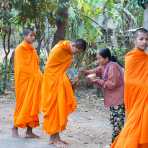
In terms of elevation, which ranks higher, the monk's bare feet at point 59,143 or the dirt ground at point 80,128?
the monk's bare feet at point 59,143

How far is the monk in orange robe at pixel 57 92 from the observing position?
8.22m

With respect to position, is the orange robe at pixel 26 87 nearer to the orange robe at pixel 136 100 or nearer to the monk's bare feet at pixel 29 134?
the monk's bare feet at pixel 29 134

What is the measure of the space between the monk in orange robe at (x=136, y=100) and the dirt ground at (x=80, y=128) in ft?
8.49

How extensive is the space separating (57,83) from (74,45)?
69cm

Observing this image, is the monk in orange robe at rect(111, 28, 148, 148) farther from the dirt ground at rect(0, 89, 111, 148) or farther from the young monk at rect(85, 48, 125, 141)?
the dirt ground at rect(0, 89, 111, 148)

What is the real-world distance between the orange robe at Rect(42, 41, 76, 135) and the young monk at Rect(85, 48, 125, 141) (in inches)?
29.4

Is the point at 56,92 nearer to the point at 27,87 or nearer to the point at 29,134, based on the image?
the point at 27,87

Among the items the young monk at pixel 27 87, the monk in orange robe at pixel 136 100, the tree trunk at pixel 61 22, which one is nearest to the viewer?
the monk in orange robe at pixel 136 100

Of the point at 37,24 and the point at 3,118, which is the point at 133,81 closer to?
the point at 3,118

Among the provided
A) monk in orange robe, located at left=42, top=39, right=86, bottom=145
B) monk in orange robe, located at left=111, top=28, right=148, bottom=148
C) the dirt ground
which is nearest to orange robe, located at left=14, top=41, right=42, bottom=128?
the dirt ground

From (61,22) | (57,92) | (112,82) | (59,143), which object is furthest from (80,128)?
(61,22)

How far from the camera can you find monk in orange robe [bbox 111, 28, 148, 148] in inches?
228

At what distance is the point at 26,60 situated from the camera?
888 cm

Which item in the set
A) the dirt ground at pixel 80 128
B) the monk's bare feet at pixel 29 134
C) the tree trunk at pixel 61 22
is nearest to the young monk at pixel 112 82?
the dirt ground at pixel 80 128
